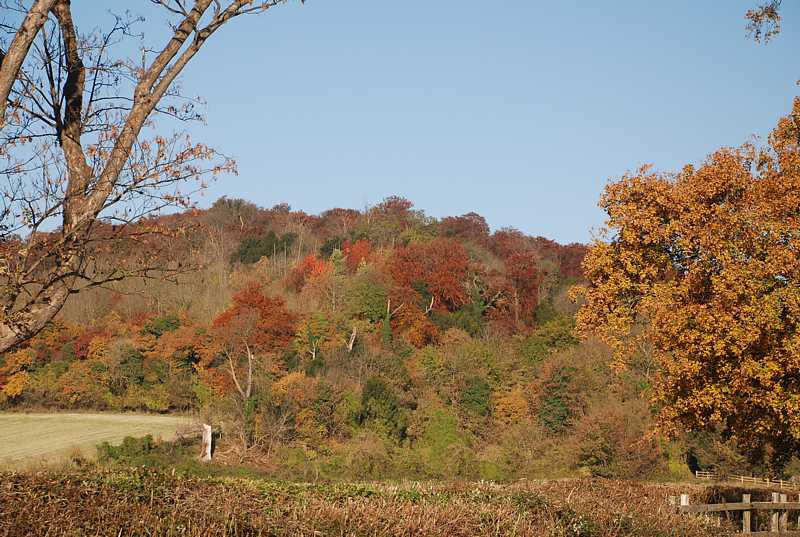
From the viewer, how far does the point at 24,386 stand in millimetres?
49219

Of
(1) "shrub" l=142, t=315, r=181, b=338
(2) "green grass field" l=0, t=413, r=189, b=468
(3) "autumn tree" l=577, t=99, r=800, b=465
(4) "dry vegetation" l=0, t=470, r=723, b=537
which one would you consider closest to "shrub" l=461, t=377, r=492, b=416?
(2) "green grass field" l=0, t=413, r=189, b=468

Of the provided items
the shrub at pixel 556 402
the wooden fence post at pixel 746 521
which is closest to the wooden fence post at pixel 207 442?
the shrub at pixel 556 402

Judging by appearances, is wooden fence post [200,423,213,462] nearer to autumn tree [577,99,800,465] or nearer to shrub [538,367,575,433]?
shrub [538,367,575,433]

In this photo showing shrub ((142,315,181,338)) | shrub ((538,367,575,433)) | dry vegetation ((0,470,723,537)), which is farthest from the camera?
shrub ((142,315,181,338))

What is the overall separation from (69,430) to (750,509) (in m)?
39.9

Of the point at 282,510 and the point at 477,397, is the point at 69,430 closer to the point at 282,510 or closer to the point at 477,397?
the point at 477,397

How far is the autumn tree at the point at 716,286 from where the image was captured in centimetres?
1333

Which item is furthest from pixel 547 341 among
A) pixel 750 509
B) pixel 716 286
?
pixel 750 509

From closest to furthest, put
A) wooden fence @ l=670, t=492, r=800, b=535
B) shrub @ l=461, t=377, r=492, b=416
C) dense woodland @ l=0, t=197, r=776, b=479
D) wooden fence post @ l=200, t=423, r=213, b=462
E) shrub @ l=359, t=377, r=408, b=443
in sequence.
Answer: wooden fence @ l=670, t=492, r=800, b=535 < wooden fence post @ l=200, t=423, r=213, b=462 < dense woodland @ l=0, t=197, r=776, b=479 < shrub @ l=359, t=377, r=408, b=443 < shrub @ l=461, t=377, r=492, b=416

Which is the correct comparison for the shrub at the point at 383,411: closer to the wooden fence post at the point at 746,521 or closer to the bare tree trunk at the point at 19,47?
the wooden fence post at the point at 746,521

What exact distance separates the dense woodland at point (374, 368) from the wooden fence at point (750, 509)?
14274 millimetres

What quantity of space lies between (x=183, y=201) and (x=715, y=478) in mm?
31940

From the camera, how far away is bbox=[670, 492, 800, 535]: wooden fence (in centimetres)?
1141

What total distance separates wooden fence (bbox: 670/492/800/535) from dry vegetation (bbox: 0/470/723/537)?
116 cm
